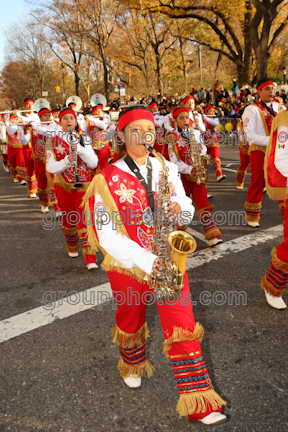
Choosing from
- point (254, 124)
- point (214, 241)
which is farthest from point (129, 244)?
point (254, 124)

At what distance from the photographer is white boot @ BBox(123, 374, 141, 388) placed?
2594mm

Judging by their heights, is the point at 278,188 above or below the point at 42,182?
above

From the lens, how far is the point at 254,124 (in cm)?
541

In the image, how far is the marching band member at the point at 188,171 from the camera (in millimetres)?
5000

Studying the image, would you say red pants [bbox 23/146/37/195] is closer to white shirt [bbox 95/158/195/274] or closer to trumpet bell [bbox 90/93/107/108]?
trumpet bell [bbox 90/93/107/108]

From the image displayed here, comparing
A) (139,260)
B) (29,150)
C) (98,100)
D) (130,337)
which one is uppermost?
(98,100)

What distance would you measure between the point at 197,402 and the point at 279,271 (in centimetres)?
164

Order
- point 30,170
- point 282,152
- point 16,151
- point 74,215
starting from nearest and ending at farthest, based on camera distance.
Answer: point 282,152
point 74,215
point 30,170
point 16,151

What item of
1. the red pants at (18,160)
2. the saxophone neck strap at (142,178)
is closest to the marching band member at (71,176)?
the saxophone neck strap at (142,178)

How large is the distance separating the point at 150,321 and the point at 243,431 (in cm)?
140

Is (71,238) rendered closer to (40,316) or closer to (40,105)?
(40,316)

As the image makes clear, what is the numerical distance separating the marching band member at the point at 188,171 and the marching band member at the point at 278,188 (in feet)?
5.09

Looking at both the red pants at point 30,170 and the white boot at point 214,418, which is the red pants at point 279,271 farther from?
the red pants at point 30,170

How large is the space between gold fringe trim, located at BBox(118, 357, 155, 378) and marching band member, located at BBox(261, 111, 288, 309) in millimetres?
1466
